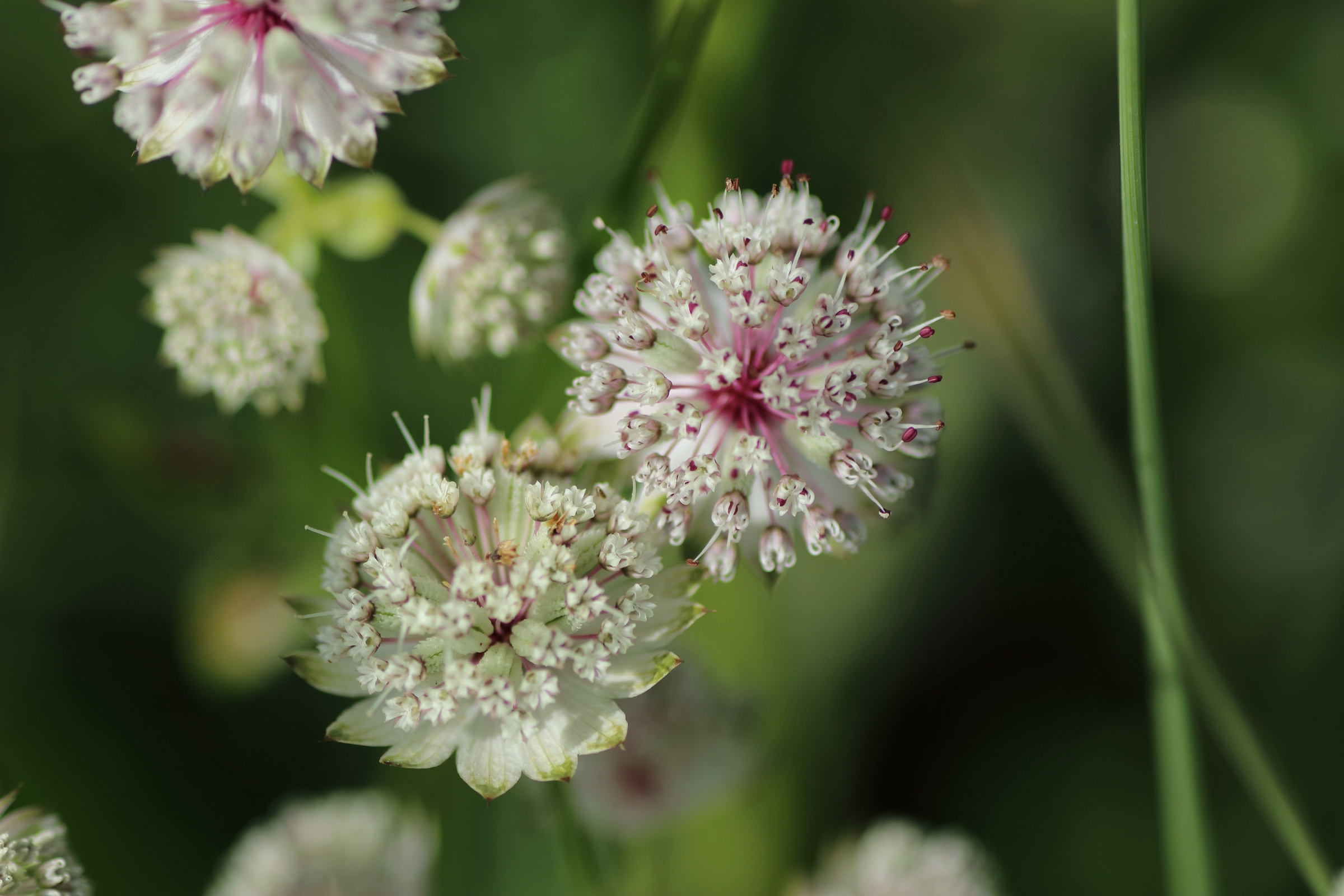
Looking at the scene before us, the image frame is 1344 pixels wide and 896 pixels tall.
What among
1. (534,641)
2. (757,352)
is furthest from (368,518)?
(757,352)

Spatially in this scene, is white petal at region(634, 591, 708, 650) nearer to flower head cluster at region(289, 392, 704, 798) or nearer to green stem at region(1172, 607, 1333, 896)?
flower head cluster at region(289, 392, 704, 798)

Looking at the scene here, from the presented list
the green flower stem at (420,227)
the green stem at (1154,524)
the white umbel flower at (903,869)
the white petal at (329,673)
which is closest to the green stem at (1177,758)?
the green stem at (1154,524)

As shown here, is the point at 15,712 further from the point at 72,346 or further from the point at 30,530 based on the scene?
the point at 72,346

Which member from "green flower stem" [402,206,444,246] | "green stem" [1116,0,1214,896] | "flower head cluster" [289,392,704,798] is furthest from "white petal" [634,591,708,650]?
"green flower stem" [402,206,444,246]

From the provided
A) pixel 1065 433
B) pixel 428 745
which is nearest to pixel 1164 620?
pixel 1065 433

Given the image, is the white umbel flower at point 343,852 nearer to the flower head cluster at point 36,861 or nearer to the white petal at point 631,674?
the flower head cluster at point 36,861

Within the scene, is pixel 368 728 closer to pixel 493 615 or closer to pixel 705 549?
pixel 493 615
